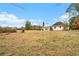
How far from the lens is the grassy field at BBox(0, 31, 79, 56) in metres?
2.10

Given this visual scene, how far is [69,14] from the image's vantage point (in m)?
2.12

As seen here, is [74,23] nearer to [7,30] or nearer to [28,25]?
[28,25]

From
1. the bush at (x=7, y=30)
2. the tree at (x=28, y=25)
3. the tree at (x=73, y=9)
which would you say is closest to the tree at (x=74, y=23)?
the tree at (x=73, y=9)

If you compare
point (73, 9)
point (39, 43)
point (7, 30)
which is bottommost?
point (39, 43)

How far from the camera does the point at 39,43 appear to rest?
6.97 ft

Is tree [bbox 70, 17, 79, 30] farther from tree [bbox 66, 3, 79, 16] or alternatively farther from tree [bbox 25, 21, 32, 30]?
tree [bbox 25, 21, 32, 30]

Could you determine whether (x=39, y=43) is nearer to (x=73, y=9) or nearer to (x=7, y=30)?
(x=7, y=30)

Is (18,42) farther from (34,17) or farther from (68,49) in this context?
(68,49)

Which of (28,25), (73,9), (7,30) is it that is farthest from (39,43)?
(73,9)

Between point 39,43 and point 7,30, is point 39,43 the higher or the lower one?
the lower one

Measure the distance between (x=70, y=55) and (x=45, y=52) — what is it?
23cm

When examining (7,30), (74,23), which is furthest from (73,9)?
(7,30)

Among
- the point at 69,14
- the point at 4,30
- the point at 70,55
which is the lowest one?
the point at 70,55

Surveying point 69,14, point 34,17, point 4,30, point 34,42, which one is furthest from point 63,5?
point 4,30
